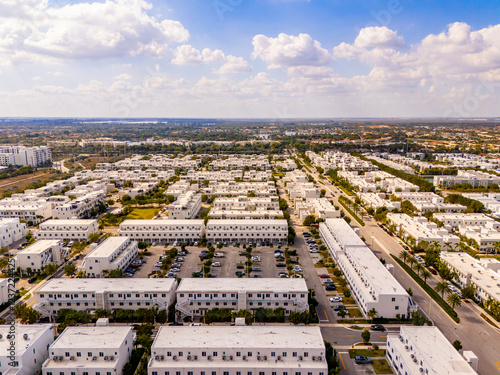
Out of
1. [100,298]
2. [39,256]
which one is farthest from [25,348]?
[39,256]

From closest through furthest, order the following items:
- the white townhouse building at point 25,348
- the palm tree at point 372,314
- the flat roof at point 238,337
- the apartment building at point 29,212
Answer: the white townhouse building at point 25,348 → the flat roof at point 238,337 → the palm tree at point 372,314 → the apartment building at point 29,212

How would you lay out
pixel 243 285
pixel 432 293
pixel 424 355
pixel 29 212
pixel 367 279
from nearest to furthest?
pixel 424 355
pixel 243 285
pixel 367 279
pixel 432 293
pixel 29 212

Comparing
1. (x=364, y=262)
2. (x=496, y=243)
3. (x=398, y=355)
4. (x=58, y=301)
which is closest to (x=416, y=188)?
(x=496, y=243)

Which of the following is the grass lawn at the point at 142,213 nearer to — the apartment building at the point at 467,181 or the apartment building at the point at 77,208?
the apartment building at the point at 77,208

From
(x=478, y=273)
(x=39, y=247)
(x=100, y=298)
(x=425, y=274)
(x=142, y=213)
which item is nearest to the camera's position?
(x=100, y=298)

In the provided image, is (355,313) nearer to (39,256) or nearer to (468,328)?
(468,328)

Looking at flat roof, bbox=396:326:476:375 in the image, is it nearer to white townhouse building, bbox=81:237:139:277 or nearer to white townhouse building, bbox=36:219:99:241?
white townhouse building, bbox=81:237:139:277

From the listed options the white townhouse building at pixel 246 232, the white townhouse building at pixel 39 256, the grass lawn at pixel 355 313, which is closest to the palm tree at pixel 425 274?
the grass lawn at pixel 355 313

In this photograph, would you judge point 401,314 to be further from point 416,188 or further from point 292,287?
point 416,188
